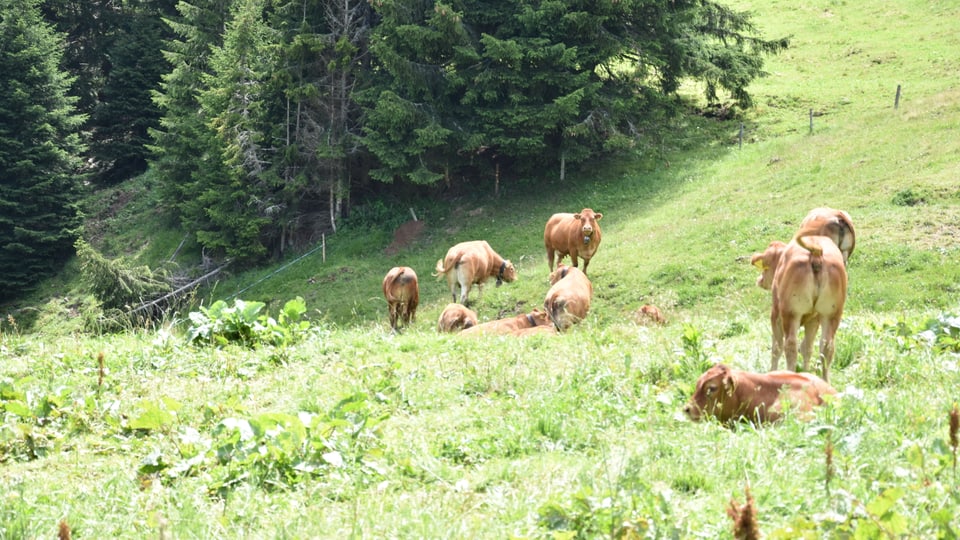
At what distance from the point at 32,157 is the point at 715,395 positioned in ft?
131

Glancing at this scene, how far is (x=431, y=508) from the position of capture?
4762 millimetres

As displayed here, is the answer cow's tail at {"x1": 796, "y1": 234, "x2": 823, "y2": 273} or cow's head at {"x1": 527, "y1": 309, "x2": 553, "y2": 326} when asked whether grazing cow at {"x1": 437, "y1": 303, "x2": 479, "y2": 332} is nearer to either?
cow's head at {"x1": 527, "y1": 309, "x2": 553, "y2": 326}

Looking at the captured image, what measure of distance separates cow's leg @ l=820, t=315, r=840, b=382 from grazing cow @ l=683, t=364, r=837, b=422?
0.97m

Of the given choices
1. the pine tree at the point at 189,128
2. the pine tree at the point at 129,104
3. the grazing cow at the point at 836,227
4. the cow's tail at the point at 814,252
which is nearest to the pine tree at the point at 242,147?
the pine tree at the point at 189,128

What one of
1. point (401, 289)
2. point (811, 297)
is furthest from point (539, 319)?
point (811, 297)

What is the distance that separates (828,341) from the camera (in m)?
7.53

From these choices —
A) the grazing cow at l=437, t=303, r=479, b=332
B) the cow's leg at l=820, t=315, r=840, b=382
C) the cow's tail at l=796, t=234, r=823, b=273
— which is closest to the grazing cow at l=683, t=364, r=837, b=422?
the cow's leg at l=820, t=315, r=840, b=382

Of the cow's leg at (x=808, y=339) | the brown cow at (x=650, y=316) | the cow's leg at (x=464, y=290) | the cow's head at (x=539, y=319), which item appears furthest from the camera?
the cow's leg at (x=464, y=290)

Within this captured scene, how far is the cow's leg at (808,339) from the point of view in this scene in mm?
7715

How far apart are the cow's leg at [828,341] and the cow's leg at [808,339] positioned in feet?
0.35

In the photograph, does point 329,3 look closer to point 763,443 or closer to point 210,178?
point 210,178

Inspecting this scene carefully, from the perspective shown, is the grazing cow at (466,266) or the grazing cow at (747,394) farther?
the grazing cow at (466,266)

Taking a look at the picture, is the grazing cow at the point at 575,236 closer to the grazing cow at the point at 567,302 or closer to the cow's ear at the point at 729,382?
the grazing cow at the point at 567,302

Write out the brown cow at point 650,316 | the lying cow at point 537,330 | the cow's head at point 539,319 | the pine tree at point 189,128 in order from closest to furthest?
1. the lying cow at point 537,330
2. the cow's head at point 539,319
3. the brown cow at point 650,316
4. the pine tree at point 189,128
